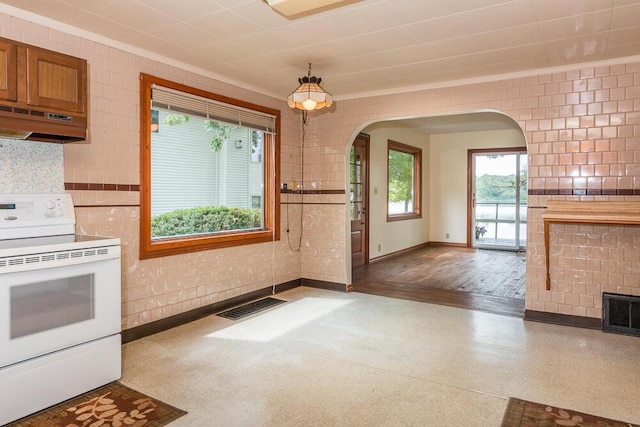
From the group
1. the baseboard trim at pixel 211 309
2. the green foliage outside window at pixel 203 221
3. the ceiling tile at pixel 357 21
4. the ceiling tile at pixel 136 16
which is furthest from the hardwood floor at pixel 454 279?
the ceiling tile at pixel 136 16

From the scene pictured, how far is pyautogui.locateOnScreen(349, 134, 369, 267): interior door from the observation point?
7.02 meters

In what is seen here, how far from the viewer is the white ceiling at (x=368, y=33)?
2.82 meters

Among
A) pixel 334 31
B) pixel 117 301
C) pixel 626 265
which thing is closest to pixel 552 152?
pixel 626 265

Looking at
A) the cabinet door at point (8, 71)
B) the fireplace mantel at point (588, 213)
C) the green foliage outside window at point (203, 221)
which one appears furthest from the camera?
the green foliage outside window at point (203, 221)

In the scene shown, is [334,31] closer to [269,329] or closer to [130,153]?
[130,153]

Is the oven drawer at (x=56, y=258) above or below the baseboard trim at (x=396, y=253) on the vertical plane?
above

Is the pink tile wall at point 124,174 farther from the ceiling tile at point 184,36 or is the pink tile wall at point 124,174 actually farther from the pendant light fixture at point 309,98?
the pendant light fixture at point 309,98

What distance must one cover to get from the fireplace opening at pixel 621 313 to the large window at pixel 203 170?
3.46 m

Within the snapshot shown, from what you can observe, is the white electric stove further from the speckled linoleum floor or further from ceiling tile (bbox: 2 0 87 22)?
ceiling tile (bbox: 2 0 87 22)

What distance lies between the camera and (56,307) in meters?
2.45

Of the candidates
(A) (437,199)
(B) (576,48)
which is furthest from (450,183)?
(B) (576,48)

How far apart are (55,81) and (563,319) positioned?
4.60 meters

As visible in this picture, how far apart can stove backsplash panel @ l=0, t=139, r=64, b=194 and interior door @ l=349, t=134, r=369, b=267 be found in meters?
4.59

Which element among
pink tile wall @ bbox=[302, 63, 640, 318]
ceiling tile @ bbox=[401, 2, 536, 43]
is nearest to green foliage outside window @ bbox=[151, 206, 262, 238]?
ceiling tile @ bbox=[401, 2, 536, 43]
